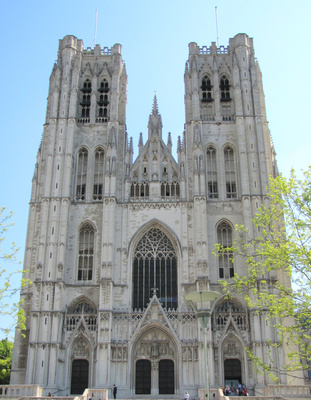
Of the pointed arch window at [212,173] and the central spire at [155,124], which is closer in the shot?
the pointed arch window at [212,173]

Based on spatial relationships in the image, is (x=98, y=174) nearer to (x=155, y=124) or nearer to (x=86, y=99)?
(x=155, y=124)

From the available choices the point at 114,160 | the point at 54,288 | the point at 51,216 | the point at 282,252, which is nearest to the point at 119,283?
the point at 54,288

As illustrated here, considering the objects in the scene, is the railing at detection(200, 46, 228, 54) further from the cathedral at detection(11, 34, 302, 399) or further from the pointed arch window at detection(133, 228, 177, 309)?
the pointed arch window at detection(133, 228, 177, 309)

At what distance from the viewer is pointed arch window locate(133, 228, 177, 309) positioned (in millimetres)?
33619

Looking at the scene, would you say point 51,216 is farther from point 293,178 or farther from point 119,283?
point 293,178

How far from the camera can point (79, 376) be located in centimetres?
3183

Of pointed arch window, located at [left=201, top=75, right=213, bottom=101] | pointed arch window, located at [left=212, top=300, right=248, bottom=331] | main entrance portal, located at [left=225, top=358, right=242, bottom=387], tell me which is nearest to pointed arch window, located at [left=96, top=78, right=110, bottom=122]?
pointed arch window, located at [left=201, top=75, right=213, bottom=101]

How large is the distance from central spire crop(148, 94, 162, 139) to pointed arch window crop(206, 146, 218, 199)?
4.13m

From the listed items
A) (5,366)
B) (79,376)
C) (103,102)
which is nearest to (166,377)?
(79,376)

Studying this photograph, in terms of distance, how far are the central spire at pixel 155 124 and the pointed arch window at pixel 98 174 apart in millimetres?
4129

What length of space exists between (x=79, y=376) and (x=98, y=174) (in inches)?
575

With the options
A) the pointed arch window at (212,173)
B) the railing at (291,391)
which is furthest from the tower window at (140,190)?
the railing at (291,391)

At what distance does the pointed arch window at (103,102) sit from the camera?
40.0 m

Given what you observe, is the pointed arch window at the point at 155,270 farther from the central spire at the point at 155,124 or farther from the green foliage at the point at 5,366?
the green foliage at the point at 5,366
